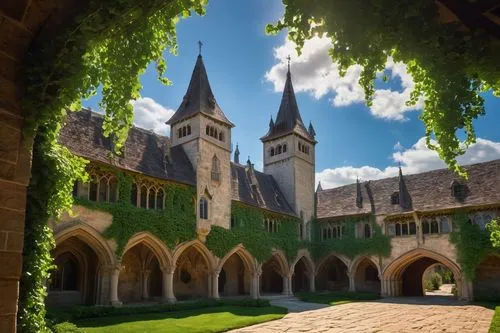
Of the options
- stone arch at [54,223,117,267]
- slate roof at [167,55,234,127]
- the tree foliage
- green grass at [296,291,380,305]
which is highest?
slate roof at [167,55,234,127]

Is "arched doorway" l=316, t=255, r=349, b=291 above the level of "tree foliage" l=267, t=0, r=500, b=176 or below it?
below

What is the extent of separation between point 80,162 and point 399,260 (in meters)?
27.4

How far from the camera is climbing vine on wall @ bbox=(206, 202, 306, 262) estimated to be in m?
25.9

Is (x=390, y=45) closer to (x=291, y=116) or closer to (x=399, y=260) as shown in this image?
(x=399, y=260)

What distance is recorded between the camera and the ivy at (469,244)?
2694 centimetres

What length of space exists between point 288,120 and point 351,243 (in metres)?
12.1

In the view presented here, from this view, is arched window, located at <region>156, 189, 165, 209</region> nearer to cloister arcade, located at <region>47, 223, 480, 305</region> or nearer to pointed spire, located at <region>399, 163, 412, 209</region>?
cloister arcade, located at <region>47, 223, 480, 305</region>

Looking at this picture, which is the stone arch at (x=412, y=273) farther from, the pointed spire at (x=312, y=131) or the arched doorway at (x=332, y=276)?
the pointed spire at (x=312, y=131)

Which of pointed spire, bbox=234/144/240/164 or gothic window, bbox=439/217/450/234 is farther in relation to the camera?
pointed spire, bbox=234/144/240/164

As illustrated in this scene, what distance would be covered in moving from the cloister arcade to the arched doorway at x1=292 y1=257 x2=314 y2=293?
83 mm

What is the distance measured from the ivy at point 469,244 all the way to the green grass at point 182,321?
15010mm

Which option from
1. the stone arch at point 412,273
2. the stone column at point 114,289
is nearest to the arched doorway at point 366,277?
the stone arch at point 412,273

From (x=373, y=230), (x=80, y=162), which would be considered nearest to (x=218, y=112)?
(x=373, y=230)

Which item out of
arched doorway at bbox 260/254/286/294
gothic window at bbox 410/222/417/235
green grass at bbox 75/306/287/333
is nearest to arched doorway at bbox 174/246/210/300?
arched doorway at bbox 260/254/286/294
